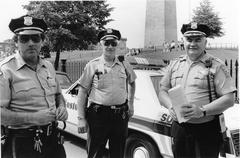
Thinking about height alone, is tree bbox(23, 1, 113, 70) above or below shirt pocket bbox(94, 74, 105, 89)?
above

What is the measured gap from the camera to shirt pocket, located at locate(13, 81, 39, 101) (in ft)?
6.84

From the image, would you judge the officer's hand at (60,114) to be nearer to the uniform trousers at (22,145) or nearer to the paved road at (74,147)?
the uniform trousers at (22,145)

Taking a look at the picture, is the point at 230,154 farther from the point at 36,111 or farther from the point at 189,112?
the point at 36,111

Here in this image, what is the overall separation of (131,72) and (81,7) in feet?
28.0

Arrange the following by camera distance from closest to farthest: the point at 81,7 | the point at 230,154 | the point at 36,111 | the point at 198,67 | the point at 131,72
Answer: the point at 36,111 < the point at 198,67 < the point at 230,154 < the point at 131,72 < the point at 81,7

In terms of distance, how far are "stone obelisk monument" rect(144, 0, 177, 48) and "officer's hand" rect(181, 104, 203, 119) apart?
79.2ft

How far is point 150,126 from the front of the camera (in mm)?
3148

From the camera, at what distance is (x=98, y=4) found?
37.5 ft

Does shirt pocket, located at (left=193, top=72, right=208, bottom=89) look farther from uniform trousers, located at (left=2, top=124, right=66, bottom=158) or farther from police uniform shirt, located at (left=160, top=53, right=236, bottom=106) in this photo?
uniform trousers, located at (left=2, top=124, right=66, bottom=158)

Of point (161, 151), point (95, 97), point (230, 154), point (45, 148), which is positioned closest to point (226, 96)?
point (230, 154)

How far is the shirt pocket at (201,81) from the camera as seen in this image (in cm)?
246

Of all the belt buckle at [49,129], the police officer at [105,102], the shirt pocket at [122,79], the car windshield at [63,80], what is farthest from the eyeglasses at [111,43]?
the car windshield at [63,80]

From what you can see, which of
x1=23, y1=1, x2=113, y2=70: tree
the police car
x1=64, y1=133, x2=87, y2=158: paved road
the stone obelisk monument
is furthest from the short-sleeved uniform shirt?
the stone obelisk monument

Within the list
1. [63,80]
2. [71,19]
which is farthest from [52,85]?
[71,19]
